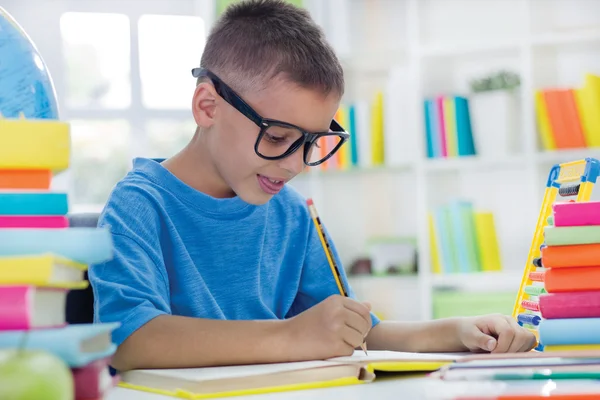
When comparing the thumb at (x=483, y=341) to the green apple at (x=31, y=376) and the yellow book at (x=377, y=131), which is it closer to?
the green apple at (x=31, y=376)

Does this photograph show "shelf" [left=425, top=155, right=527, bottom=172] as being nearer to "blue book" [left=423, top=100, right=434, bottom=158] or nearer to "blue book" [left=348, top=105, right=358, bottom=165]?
"blue book" [left=423, top=100, right=434, bottom=158]

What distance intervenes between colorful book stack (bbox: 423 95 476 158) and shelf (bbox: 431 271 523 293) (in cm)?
58

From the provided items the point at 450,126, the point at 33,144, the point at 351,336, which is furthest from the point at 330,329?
the point at 450,126

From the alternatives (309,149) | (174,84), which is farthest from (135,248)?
(174,84)

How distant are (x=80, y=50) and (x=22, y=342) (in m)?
4.10

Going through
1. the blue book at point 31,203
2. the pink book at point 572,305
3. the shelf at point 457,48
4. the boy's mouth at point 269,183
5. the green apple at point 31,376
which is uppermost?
the shelf at point 457,48

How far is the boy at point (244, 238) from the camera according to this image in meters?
1.03

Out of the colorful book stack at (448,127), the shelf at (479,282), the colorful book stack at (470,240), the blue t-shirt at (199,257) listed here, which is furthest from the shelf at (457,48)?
the blue t-shirt at (199,257)

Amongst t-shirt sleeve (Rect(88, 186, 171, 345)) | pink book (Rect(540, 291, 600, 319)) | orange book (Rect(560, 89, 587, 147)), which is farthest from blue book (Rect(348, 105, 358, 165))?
pink book (Rect(540, 291, 600, 319))

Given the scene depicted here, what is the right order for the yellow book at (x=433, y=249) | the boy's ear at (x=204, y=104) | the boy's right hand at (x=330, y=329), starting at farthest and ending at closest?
1. the yellow book at (x=433, y=249)
2. the boy's ear at (x=204, y=104)
3. the boy's right hand at (x=330, y=329)

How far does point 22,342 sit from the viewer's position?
57 centimetres

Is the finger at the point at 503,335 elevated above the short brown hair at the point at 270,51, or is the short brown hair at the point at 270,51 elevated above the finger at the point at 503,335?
the short brown hair at the point at 270,51

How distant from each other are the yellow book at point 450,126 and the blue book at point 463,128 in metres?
0.02

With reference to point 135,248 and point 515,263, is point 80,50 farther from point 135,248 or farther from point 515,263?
point 135,248
